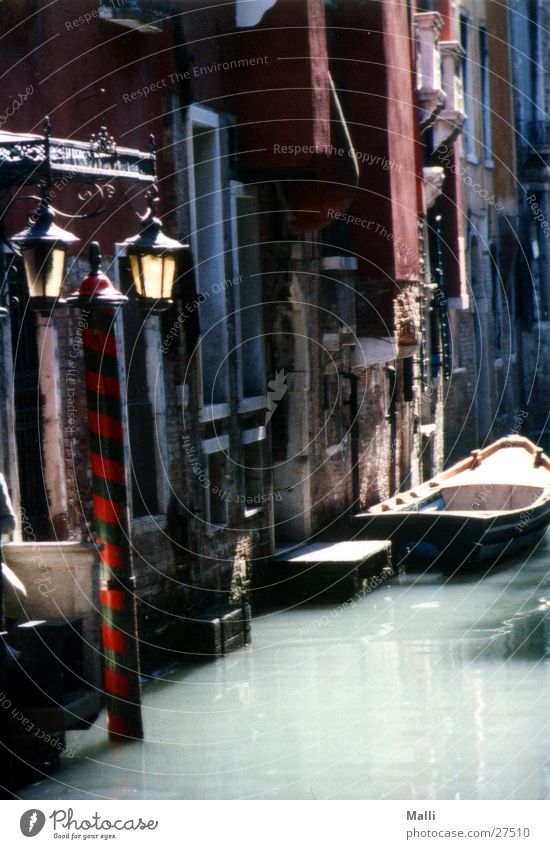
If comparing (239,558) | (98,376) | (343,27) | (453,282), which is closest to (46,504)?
(98,376)

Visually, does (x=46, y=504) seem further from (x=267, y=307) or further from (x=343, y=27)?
(x=343, y=27)

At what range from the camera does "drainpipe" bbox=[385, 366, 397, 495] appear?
17812mm

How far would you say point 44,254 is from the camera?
291 inches

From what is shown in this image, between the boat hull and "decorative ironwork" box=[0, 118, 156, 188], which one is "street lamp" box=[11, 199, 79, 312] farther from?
the boat hull

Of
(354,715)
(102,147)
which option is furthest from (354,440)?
(102,147)

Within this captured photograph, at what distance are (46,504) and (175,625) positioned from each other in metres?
1.81

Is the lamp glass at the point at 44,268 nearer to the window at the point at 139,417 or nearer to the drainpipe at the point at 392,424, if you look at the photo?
the window at the point at 139,417

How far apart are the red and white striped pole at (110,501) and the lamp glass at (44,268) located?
538 millimetres

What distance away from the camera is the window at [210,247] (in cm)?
1212

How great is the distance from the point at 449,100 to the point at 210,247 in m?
9.49


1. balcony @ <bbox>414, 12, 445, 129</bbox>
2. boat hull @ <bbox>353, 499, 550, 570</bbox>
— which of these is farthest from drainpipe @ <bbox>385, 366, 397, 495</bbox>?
balcony @ <bbox>414, 12, 445, 129</bbox>

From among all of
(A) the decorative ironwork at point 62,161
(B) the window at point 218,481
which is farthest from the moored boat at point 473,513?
(A) the decorative ironwork at point 62,161

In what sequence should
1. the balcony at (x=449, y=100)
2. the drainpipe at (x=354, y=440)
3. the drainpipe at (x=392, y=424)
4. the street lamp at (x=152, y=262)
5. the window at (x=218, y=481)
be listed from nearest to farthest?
the street lamp at (x=152, y=262)
the window at (x=218, y=481)
the drainpipe at (x=354, y=440)
the drainpipe at (x=392, y=424)
the balcony at (x=449, y=100)
